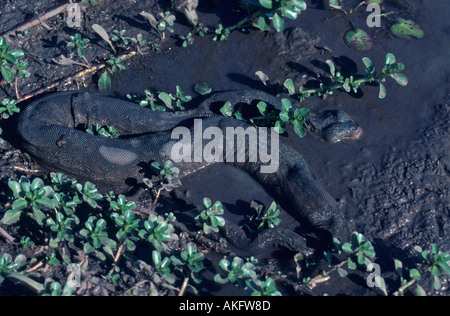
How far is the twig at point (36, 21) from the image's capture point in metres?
6.29

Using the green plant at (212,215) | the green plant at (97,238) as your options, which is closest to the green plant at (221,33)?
the green plant at (212,215)

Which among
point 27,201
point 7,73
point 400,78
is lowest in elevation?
point 27,201

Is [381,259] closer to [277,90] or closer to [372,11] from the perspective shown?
[277,90]

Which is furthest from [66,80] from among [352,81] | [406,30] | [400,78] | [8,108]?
[406,30]

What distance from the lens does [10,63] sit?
596 centimetres

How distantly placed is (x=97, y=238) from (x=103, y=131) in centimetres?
151

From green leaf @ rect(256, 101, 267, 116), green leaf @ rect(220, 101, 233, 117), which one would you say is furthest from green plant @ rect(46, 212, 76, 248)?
green leaf @ rect(256, 101, 267, 116)

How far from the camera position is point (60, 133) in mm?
5453

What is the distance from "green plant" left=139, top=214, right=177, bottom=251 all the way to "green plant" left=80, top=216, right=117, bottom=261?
0.34 m

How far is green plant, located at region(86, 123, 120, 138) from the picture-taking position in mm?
5645

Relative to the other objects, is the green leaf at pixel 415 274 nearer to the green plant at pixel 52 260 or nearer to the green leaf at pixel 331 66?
the green leaf at pixel 331 66

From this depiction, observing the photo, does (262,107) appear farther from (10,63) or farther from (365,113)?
(10,63)

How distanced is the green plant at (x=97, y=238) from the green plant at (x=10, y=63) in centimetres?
223

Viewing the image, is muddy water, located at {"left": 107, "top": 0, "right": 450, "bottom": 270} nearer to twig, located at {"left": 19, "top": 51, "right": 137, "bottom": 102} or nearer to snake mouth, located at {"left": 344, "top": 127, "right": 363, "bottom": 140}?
snake mouth, located at {"left": 344, "top": 127, "right": 363, "bottom": 140}
